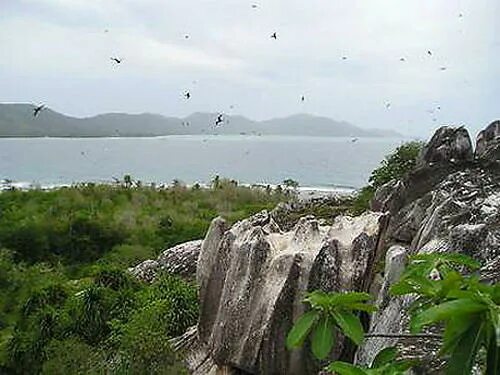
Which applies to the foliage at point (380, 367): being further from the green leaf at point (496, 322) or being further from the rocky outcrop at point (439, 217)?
the rocky outcrop at point (439, 217)

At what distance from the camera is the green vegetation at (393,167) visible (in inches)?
506

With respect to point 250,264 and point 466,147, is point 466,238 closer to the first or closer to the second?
point 250,264

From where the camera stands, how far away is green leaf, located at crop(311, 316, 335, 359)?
3.73 feet

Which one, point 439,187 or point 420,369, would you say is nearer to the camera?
point 420,369

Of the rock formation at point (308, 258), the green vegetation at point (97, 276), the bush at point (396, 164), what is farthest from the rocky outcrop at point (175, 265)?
the bush at point (396, 164)

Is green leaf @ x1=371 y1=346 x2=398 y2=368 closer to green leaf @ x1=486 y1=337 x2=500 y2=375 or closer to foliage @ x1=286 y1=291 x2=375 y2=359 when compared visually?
foliage @ x1=286 y1=291 x2=375 y2=359

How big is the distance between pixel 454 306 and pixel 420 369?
1185 mm

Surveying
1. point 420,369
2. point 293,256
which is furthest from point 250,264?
point 420,369

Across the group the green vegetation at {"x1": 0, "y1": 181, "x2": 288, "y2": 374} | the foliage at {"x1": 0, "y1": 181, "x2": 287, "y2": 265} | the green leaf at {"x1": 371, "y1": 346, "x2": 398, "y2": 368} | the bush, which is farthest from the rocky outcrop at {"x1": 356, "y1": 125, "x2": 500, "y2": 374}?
the foliage at {"x1": 0, "y1": 181, "x2": 287, "y2": 265}

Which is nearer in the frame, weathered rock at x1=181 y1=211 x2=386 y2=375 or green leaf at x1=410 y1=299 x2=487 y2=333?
green leaf at x1=410 y1=299 x2=487 y2=333

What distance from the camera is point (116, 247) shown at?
59.2 feet

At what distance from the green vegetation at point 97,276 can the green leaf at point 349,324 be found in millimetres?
6165

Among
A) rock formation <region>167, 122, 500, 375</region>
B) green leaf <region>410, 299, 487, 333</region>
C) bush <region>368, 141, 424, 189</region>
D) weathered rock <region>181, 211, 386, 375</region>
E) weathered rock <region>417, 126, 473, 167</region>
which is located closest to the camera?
green leaf <region>410, 299, 487, 333</region>

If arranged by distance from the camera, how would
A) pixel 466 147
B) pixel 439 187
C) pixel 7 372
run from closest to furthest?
1. pixel 439 187
2. pixel 466 147
3. pixel 7 372
